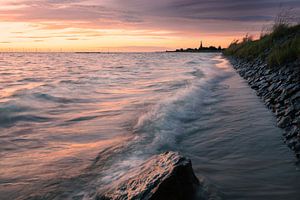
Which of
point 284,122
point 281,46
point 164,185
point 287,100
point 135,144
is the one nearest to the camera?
point 164,185

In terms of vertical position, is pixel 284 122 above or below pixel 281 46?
below

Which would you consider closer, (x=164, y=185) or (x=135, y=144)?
(x=164, y=185)

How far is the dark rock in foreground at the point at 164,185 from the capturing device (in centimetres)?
382

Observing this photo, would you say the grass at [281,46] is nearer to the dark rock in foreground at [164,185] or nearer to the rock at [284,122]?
the rock at [284,122]

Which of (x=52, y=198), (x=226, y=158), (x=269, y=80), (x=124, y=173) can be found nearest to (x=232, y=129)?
(x=226, y=158)

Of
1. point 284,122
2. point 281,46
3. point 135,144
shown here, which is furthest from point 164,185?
point 281,46

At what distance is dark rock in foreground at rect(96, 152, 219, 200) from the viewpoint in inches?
150

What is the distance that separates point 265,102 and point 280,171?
16.4 feet

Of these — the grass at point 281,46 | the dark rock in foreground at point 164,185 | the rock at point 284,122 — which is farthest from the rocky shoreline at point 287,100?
the dark rock in foreground at point 164,185

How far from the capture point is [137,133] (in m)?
7.44

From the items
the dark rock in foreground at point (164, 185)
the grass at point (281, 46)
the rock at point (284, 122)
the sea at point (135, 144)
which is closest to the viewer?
the dark rock in foreground at point (164, 185)

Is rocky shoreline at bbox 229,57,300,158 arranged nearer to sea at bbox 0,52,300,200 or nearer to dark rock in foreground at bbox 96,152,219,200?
sea at bbox 0,52,300,200

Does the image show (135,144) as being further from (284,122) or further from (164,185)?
→ (284,122)

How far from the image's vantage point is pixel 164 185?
3.83m
